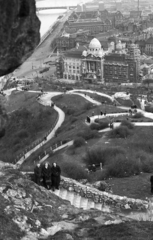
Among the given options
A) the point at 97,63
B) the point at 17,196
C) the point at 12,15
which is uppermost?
the point at 12,15

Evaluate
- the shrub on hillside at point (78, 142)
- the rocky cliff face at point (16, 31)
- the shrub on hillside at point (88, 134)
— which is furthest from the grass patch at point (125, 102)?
the rocky cliff face at point (16, 31)

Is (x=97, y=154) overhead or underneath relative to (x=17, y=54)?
underneath

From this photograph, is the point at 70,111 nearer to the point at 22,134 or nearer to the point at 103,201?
the point at 22,134

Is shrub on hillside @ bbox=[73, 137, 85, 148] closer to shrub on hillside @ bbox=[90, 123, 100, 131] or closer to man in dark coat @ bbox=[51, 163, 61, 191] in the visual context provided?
shrub on hillside @ bbox=[90, 123, 100, 131]

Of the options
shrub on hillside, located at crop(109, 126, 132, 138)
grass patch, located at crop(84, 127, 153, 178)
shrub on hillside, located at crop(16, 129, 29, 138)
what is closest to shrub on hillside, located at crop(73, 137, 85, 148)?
grass patch, located at crop(84, 127, 153, 178)

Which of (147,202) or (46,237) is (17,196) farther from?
(147,202)

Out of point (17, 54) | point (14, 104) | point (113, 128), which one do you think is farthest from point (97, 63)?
point (17, 54)
